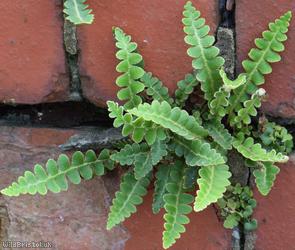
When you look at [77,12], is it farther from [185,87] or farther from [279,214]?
[279,214]

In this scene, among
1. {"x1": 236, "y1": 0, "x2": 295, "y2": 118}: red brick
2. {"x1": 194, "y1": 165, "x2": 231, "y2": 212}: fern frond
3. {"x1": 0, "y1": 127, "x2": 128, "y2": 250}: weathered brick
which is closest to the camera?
{"x1": 194, "y1": 165, "x2": 231, "y2": 212}: fern frond

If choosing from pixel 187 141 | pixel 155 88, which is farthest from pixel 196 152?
pixel 155 88

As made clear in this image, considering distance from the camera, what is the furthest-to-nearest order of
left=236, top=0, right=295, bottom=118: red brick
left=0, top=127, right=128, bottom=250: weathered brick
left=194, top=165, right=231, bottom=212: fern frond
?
left=0, top=127, right=128, bottom=250: weathered brick, left=236, top=0, right=295, bottom=118: red brick, left=194, top=165, right=231, bottom=212: fern frond

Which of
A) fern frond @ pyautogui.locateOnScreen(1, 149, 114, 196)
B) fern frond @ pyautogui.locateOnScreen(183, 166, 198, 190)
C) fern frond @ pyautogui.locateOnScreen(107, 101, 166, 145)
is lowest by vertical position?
fern frond @ pyautogui.locateOnScreen(1, 149, 114, 196)

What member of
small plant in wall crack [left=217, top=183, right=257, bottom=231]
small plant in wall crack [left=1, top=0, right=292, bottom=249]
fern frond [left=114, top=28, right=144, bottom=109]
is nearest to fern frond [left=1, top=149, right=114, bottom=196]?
small plant in wall crack [left=1, top=0, right=292, bottom=249]

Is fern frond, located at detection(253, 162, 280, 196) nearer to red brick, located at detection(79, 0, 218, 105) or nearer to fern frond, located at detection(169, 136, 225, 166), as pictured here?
fern frond, located at detection(169, 136, 225, 166)

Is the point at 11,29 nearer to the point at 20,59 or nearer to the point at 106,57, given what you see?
the point at 20,59
